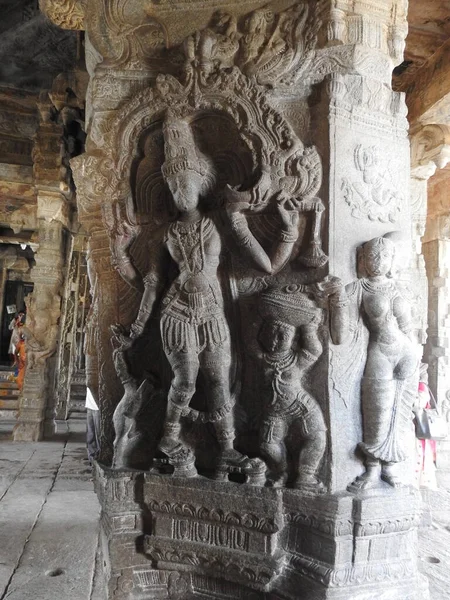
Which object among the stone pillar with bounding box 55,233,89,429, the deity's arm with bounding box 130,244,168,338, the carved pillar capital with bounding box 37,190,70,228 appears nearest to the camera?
the deity's arm with bounding box 130,244,168,338

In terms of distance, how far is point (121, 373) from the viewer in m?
3.46

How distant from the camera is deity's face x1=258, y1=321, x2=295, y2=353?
3.02m

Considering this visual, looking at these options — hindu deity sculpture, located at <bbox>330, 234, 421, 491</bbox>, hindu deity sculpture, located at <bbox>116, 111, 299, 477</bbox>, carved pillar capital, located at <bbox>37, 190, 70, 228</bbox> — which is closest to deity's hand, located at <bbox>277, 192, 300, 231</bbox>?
hindu deity sculpture, located at <bbox>116, 111, 299, 477</bbox>

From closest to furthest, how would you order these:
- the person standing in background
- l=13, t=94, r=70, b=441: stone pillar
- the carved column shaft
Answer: the person standing in background
l=13, t=94, r=70, b=441: stone pillar
the carved column shaft

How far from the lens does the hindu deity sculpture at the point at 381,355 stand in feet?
9.68

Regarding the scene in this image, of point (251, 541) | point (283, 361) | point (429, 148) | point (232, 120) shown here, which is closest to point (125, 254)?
point (232, 120)

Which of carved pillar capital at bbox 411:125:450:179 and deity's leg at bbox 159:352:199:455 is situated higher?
carved pillar capital at bbox 411:125:450:179

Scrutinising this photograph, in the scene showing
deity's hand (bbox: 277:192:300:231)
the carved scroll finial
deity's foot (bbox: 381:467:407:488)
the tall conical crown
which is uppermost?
the carved scroll finial

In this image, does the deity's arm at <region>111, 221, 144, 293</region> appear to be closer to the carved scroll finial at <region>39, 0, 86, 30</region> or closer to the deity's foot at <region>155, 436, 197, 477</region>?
the deity's foot at <region>155, 436, 197, 477</region>

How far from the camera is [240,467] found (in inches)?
121

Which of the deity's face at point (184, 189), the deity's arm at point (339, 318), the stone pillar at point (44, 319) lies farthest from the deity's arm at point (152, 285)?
the stone pillar at point (44, 319)

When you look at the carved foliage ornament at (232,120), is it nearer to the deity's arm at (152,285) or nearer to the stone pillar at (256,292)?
the stone pillar at (256,292)

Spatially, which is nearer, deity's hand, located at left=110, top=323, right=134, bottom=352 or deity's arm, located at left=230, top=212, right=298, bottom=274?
deity's arm, located at left=230, top=212, right=298, bottom=274

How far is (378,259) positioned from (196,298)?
1.14 m
